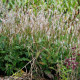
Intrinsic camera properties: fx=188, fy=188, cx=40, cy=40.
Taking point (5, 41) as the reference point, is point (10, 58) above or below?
below

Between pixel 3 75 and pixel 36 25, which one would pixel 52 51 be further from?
pixel 3 75

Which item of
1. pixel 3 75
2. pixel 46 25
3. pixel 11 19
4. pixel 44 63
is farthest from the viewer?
pixel 46 25

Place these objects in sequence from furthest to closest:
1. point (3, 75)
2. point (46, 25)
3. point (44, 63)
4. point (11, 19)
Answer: point (46, 25)
point (11, 19)
point (3, 75)
point (44, 63)

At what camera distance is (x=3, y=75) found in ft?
9.25

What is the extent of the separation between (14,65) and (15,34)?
1.72 ft

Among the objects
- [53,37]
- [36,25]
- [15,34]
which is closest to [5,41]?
[15,34]

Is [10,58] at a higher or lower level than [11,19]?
lower

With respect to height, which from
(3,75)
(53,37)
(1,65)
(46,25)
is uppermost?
(46,25)

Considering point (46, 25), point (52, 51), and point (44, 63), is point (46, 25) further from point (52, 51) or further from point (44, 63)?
point (44, 63)

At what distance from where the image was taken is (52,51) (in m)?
2.86

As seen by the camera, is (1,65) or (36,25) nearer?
(1,65)

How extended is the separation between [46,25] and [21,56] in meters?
0.78

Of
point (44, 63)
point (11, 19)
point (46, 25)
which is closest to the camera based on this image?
point (44, 63)

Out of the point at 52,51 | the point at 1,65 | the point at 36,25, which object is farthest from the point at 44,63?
the point at 36,25
